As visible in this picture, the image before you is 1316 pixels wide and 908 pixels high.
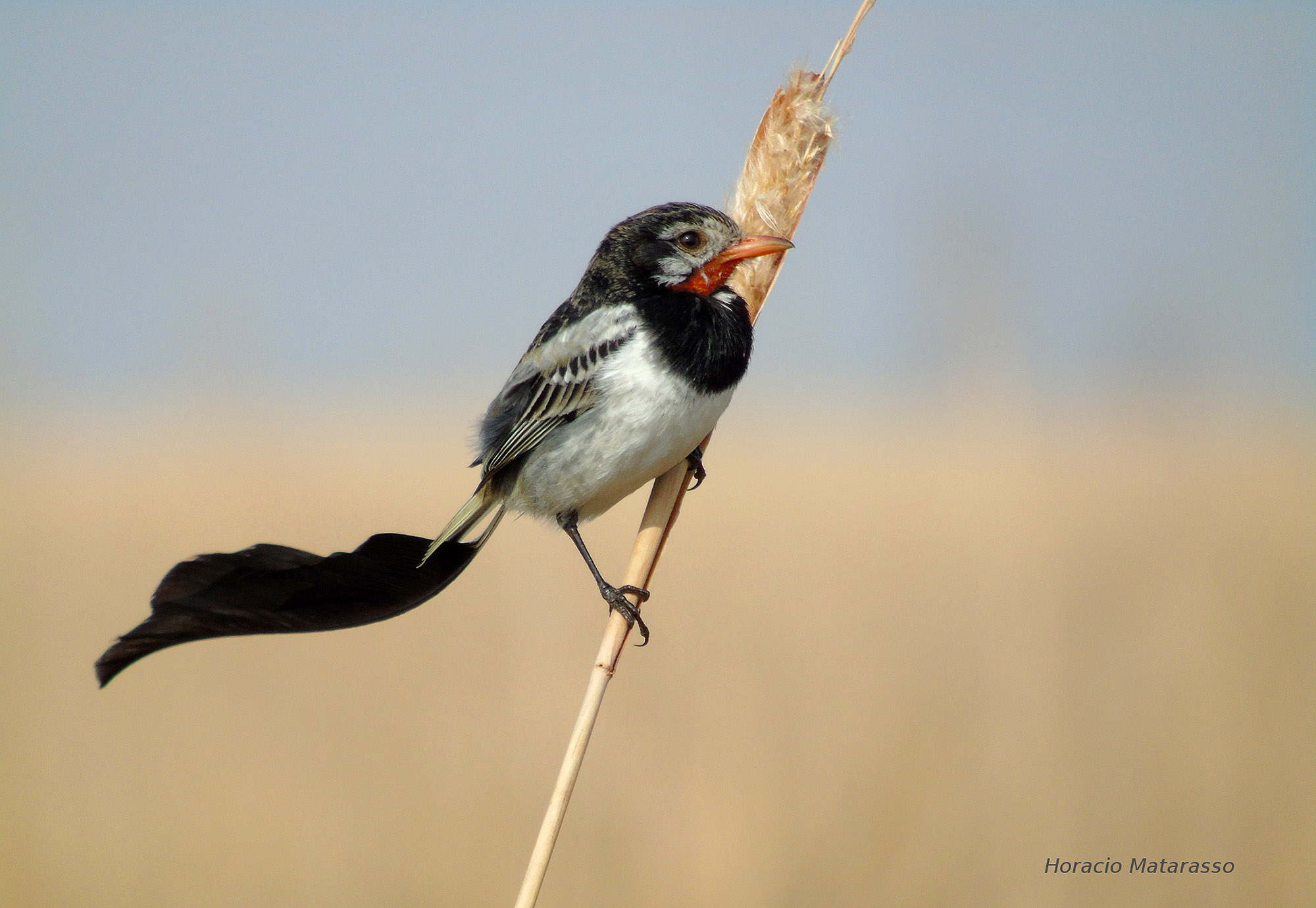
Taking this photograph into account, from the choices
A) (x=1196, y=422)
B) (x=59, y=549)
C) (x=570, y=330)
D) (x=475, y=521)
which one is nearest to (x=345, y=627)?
(x=475, y=521)

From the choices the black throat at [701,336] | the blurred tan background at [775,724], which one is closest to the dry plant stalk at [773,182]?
the black throat at [701,336]

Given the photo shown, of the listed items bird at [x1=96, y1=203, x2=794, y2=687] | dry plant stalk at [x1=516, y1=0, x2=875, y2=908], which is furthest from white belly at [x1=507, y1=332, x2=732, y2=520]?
dry plant stalk at [x1=516, y1=0, x2=875, y2=908]

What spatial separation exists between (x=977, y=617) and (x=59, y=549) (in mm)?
7058

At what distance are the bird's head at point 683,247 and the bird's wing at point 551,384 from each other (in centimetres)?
17

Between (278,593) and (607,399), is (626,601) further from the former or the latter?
(278,593)

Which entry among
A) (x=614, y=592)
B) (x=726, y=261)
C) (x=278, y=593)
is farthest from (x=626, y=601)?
(x=726, y=261)

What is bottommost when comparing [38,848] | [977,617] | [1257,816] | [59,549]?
[38,848]

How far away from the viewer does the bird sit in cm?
248

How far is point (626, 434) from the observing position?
277cm

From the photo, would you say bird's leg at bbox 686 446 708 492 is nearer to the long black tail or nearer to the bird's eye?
the bird's eye

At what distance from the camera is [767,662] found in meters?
5.29

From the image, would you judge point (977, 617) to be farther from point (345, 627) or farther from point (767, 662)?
point (345, 627)

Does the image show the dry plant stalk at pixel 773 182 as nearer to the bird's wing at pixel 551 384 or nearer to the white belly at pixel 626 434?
the white belly at pixel 626 434

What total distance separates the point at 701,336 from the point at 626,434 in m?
0.40
